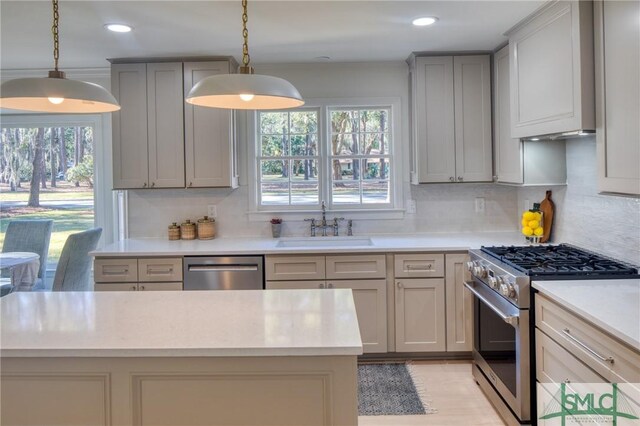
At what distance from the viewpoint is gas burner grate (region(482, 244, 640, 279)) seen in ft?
7.66

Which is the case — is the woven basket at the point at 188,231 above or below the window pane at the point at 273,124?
below

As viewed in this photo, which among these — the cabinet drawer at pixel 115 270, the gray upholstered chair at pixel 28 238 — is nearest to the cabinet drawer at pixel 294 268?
the cabinet drawer at pixel 115 270

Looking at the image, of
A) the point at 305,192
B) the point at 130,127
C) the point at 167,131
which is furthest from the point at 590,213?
the point at 130,127

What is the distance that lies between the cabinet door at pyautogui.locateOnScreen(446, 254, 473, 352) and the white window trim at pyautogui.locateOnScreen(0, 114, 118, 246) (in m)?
3.00

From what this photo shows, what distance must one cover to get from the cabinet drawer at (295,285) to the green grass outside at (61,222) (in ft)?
6.76

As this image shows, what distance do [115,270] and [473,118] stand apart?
3.03 metres

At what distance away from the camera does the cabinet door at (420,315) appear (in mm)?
3445

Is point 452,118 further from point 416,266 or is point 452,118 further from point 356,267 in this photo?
point 356,267

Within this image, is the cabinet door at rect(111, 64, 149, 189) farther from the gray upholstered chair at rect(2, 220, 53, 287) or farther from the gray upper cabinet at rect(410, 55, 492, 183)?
the gray upper cabinet at rect(410, 55, 492, 183)

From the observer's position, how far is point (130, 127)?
374cm

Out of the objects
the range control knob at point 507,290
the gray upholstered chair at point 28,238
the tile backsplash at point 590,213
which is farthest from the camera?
the gray upholstered chair at point 28,238

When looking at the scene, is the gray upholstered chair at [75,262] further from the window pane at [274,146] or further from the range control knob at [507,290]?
the range control knob at [507,290]

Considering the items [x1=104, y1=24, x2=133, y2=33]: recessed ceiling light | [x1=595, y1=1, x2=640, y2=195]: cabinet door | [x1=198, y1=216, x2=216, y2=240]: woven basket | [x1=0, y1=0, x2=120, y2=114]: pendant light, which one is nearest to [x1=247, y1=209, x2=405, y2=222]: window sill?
[x1=198, y1=216, x2=216, y2=240]: woven basket

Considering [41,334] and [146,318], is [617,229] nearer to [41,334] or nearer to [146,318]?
[146,318]
